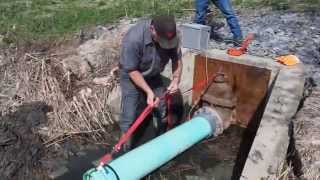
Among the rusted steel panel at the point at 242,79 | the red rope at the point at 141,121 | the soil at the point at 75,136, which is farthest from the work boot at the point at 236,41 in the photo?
the red rope at the point at 141,121

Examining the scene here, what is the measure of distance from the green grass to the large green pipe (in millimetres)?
4429

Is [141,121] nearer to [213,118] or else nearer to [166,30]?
[166,30]

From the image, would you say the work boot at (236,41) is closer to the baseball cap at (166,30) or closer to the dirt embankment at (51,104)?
the dirt embankment at (51,104)

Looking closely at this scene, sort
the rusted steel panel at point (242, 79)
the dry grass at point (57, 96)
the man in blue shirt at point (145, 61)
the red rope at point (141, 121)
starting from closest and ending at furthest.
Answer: the red rope at point (141, 121) < the man in blue shirt at point (145, 61) < the dry grass at point (57, 96) < the rusted steel panel at point (242, 79)

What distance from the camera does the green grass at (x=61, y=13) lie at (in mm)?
9289

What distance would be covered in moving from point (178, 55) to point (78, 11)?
6.11 meters

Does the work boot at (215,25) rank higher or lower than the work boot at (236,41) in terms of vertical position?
higher

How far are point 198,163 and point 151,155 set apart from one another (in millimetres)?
1781

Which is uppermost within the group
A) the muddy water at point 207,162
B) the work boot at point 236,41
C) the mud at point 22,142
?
the work boot at point 236,41

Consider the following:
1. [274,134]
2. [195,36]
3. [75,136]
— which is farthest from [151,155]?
[195,36]

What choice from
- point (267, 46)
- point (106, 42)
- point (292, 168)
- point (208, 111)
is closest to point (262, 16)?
point (267, 46)

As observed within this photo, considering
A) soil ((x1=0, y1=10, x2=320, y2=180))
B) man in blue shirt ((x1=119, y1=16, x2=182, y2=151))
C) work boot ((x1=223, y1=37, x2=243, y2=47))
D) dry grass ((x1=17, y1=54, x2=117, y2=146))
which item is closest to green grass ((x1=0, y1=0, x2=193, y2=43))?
soil ((x1=0, y1=10, x2=320, y2=180))

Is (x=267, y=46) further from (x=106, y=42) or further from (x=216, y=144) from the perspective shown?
(x=106, y=42)

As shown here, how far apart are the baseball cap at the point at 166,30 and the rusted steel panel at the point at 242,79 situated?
2458 millimetres
